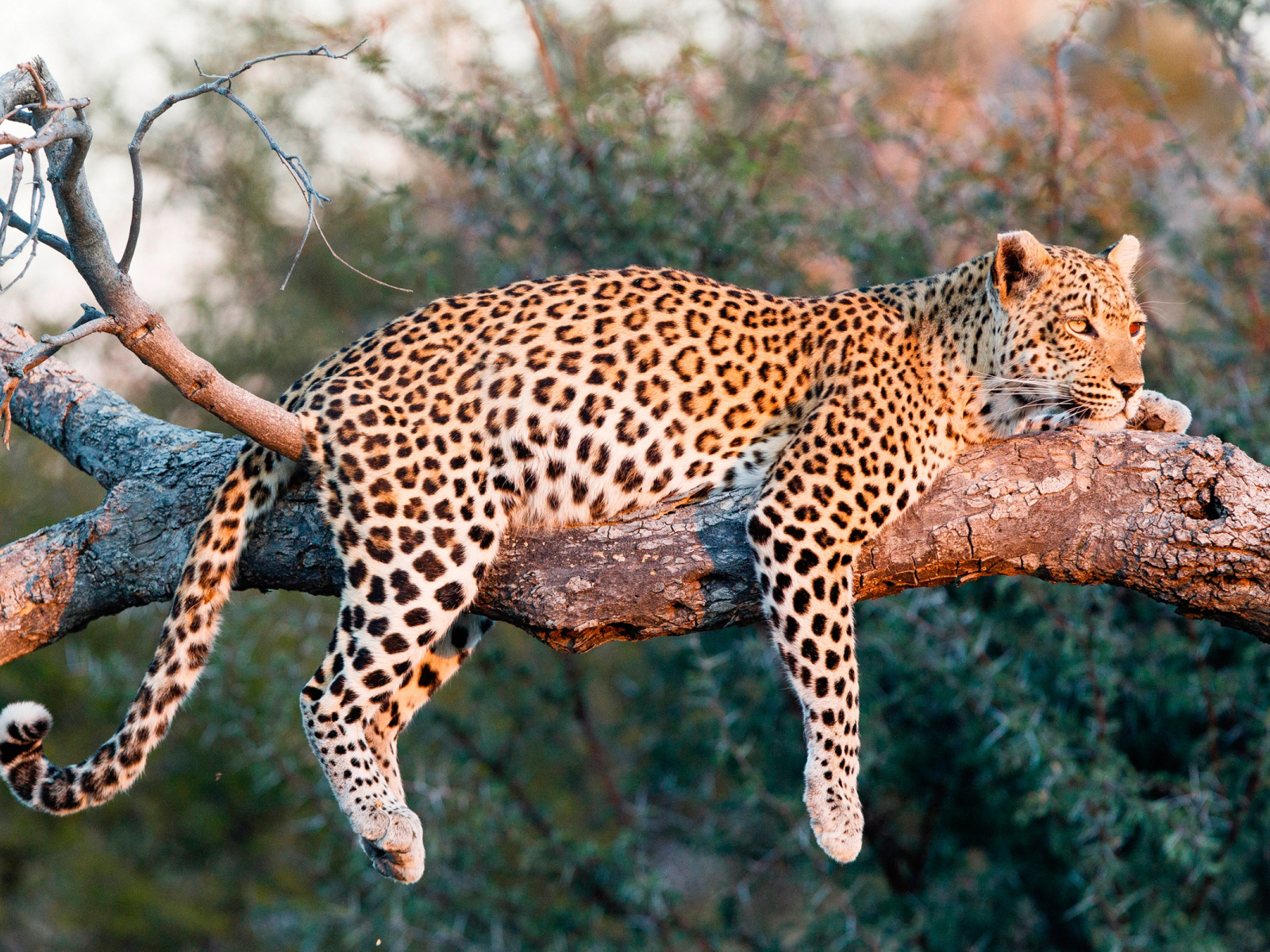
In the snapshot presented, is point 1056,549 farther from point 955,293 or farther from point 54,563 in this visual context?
point 54,563

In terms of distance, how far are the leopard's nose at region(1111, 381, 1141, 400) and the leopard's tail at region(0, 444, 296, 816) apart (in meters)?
3.72

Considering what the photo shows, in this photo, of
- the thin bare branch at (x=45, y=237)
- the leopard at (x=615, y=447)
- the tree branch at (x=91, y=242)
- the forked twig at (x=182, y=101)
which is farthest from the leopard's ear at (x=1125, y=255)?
the thin bare branch at (x=45, y=237)

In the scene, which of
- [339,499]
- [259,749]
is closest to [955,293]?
[339,499]

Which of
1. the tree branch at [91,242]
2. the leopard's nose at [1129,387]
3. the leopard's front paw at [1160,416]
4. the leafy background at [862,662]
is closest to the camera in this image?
the tree branch at [91,242]

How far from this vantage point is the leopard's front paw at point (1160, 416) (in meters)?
6.15

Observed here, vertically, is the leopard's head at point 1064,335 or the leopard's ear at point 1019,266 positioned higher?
the leopard's ear at point 1019,266

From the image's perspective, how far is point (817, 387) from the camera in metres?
6.21

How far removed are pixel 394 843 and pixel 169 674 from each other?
1.25 m

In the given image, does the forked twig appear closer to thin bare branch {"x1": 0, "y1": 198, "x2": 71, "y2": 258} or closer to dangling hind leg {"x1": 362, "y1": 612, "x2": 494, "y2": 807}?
thin bare branch {"x1": 0, "y1": 198, "x2": 71, "y2": 258}

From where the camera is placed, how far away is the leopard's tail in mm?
5539

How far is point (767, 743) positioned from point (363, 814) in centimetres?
696

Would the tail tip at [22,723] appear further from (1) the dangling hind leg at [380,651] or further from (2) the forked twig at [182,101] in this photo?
(2) the forked twig at [182,101]

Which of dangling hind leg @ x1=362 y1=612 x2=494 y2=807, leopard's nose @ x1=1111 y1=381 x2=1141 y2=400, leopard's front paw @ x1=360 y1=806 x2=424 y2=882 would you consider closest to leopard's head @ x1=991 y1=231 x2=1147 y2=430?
leopard's nose @ x1=1111 y1=381 x2=1141 y2=400

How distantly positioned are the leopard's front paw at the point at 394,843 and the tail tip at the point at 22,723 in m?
1.40
